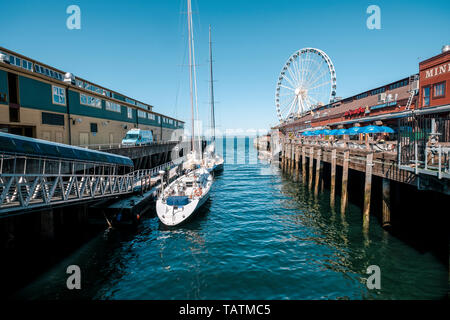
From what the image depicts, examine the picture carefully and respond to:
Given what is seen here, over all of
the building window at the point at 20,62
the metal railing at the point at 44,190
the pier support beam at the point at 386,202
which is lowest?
the pier support beam at the point at 386,202

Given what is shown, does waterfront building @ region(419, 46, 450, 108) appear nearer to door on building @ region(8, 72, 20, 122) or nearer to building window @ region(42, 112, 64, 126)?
building window @ region(42, 112, 64, 126)

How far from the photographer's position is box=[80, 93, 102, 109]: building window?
28073 millimetres

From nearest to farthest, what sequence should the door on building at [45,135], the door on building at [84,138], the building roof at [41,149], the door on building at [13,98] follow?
the building roof at [41,149] → the door on building at [13,98] → the door on building at [45,135] → the door on building at [84,138]

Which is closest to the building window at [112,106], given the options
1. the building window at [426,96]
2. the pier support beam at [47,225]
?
the pier support beam at [47,225]

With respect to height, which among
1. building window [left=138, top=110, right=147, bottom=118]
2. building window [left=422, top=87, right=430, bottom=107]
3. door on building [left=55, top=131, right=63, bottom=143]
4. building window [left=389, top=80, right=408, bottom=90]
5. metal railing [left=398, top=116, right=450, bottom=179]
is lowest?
metal railing [left=398, top=116, right=450, bottom=179]

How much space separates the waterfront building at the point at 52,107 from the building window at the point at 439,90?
3474 centimetres

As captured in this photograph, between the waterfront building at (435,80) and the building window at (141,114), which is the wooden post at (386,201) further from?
the building window at (141,114)

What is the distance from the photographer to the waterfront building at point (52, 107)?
19.9 metres

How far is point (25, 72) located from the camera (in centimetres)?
2072

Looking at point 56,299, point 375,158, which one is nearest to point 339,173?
point 375,158

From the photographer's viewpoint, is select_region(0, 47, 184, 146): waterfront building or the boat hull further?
select_region(0, 47, 184, 146): waterfront building

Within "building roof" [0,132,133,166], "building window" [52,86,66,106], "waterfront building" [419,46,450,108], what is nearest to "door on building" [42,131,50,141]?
"building window" [52,86,66,106]

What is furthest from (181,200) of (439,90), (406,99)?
(406,99)

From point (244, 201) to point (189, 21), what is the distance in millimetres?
23188
